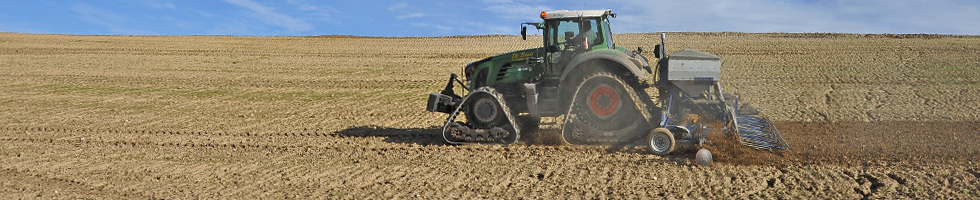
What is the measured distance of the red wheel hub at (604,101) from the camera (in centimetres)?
1069

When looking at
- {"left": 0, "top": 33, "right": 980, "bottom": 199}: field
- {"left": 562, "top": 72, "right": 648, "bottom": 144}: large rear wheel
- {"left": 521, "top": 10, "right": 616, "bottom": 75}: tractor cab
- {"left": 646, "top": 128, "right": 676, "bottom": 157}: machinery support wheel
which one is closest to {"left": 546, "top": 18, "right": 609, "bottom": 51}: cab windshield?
{"left": 521, "top": 10, "right": 616, "bottom": 75}: tractor cab

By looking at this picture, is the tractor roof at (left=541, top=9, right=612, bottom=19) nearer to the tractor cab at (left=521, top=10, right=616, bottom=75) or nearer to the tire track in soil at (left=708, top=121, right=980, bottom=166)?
the tractor cab at (left=521, top=10, right=616, bottom=75)

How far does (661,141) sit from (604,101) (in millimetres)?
943

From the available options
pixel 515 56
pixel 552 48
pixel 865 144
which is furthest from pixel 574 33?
pixel 865 144

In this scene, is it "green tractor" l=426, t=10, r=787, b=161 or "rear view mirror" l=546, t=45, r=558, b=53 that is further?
"rear view mirror" l=546, t=45, r=558, b=53

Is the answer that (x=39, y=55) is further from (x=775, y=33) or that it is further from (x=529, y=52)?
(x=775, y=33)

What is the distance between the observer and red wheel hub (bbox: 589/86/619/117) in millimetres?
10688

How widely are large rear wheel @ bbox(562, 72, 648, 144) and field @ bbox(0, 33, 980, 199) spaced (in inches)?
9.5

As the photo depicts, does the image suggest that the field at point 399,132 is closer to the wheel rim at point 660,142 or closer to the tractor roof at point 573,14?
the wheel rim at point 660,142

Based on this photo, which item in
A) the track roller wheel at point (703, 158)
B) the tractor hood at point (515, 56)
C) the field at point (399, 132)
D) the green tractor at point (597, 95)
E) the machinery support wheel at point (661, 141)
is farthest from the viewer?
the tractor hood at point (515, 56)

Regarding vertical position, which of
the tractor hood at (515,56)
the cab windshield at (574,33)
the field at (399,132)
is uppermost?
the cab windshield at (574,33)

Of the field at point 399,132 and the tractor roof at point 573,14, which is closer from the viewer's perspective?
the field at point 399,132

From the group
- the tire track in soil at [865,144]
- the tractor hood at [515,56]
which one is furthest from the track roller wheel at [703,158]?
the tractor hood at [515,56]

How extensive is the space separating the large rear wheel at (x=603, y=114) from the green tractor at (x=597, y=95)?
1 centimetres
